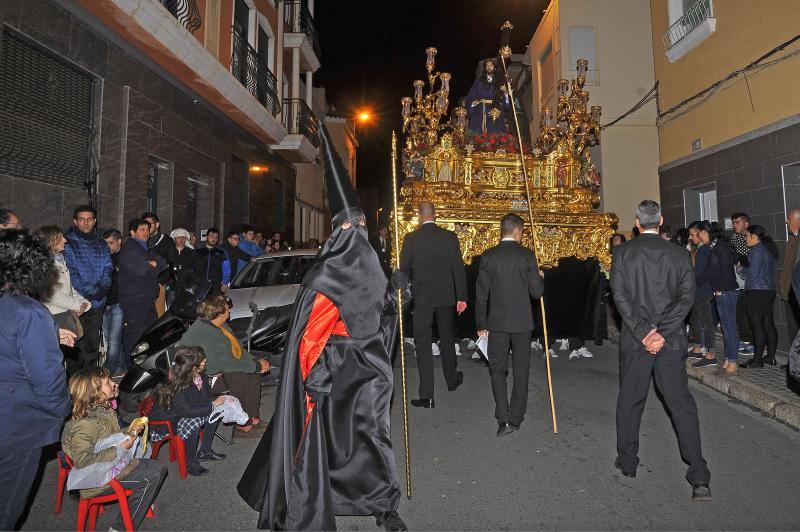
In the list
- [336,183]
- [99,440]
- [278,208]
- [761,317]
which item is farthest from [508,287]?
[278,208]

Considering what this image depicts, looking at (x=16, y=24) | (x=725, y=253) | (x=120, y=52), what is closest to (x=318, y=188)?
(x=120, y=52)

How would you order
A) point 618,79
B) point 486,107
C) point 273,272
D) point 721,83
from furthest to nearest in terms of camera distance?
point 618,79 → point 486,107 → point 721,83 → point 273,272

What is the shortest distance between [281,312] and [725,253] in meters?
5.93

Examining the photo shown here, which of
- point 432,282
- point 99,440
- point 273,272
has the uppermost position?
point 273,272

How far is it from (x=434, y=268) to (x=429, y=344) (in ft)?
2.88

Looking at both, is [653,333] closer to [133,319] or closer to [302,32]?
[133,319]

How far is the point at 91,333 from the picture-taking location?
19.3 ft

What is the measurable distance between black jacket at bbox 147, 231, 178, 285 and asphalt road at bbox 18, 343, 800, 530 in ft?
10.9

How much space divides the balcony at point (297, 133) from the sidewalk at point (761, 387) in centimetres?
1260

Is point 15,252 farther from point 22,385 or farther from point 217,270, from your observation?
point 217,270

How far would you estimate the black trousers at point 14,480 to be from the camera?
89.4 inches

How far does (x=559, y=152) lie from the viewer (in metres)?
8.48

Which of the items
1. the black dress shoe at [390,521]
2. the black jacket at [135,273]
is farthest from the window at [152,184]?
the black dress shoe at [390,521]

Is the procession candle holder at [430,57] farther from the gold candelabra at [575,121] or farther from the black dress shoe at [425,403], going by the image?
the black dress shoe at [425,403]
